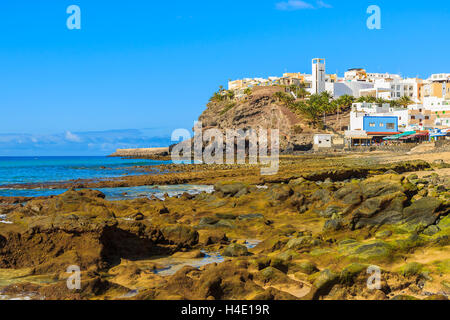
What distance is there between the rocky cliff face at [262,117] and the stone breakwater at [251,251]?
7278 cm

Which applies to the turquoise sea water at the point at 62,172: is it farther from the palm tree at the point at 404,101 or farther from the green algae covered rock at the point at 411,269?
the palm tree at the point at 404,101

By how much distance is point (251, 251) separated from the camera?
11.1 m

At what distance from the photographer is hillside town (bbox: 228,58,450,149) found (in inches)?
3014

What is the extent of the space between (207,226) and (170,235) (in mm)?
2539

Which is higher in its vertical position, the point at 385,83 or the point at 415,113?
the point at 385,83

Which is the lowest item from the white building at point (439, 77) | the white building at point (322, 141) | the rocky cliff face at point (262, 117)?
the white building at point (322, 141)

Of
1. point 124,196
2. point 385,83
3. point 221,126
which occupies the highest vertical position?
point 385,83

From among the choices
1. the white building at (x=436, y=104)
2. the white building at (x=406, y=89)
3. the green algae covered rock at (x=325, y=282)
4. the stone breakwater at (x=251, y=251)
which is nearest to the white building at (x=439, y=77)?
the white building at (x=406, y=89)

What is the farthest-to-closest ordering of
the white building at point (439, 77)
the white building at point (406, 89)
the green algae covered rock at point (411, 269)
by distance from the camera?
the white building at point (439, 77) < the white building at point (406, 89) < the green algae covered rock at point (411, 269)

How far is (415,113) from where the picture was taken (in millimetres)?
80875

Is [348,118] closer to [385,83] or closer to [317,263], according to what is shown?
[385,83]

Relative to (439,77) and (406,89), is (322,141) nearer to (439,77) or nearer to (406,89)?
(406,89)

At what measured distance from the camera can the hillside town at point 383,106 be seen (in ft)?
251
